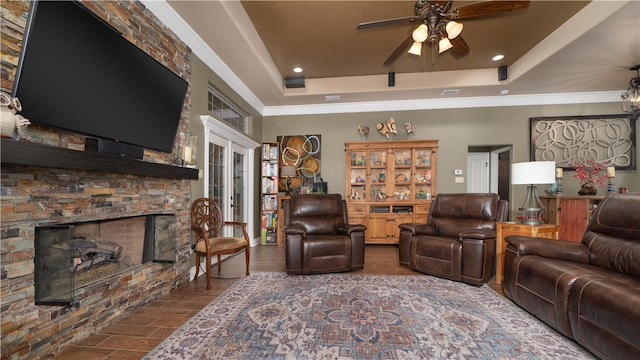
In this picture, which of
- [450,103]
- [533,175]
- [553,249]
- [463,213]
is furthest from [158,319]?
[450,103]

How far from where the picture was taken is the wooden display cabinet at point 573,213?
395cm

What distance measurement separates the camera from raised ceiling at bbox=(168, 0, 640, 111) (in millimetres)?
2727

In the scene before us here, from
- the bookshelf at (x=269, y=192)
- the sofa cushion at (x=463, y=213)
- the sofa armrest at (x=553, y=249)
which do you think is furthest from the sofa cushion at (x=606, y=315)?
the bookshelf at (x=269, y=192)

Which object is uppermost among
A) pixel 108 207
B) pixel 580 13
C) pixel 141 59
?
pixel 580 13

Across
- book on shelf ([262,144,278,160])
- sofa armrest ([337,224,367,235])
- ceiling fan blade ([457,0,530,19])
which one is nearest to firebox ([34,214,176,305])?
sofa armrest ([337,224,367,235])

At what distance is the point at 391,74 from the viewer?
4477mm

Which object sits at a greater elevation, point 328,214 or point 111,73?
point 111,73

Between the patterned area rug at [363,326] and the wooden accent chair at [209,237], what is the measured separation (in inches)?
15.9

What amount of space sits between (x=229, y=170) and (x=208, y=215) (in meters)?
1.12

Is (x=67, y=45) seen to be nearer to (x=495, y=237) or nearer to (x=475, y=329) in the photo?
(x=475, y=329)

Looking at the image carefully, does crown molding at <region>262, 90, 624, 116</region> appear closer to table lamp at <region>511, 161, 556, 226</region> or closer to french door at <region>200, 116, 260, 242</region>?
french door at <region>200, 116, 260, 242</region>

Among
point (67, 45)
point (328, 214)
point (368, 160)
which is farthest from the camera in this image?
point (368, 160)

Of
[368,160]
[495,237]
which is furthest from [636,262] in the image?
[368,160]

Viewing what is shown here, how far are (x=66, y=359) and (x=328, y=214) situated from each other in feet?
9.09
